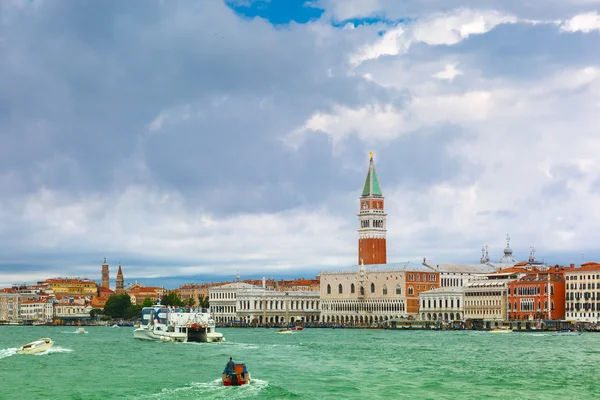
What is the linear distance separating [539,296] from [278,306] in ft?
151

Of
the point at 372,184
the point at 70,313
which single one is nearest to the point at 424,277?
the point at 372,184

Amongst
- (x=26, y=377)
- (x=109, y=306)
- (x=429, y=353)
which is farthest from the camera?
(x=109, y=306)

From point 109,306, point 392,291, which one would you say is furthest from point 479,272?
point 109,306

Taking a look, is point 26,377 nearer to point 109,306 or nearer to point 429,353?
point 429,353

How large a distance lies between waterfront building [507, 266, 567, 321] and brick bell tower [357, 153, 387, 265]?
1106 inches

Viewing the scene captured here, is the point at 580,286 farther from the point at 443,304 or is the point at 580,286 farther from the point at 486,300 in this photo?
the point at 443,304

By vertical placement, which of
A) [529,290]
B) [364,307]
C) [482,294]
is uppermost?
[529,290]

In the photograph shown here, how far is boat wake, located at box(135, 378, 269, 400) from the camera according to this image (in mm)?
36844

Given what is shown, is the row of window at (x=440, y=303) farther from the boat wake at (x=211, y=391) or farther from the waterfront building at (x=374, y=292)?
the boat wake at (x=211, y=391)

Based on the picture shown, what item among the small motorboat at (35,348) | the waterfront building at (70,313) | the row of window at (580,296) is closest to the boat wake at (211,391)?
the small motorboat at (35,348)

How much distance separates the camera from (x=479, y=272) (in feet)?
458

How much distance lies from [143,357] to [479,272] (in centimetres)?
8697

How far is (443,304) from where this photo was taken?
12900 cm

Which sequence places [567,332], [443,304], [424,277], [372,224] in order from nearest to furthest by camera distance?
[567,332] < [443,304] < [424,277] < [372,224]
